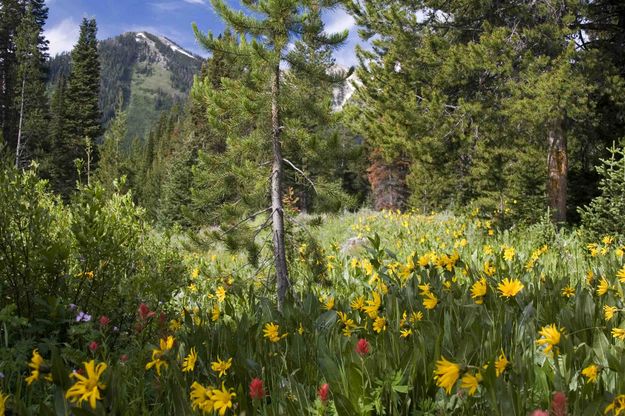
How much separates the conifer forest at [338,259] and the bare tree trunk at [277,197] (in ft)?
0.09

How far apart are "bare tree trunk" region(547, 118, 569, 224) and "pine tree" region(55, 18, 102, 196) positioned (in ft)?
112

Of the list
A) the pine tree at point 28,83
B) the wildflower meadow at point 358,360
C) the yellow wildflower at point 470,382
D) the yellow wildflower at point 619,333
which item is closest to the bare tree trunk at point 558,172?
the wildflower meadow at point 358,360

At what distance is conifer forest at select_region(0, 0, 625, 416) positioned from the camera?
1758 millimetres

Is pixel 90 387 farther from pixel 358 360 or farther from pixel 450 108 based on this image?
pixel 450 108

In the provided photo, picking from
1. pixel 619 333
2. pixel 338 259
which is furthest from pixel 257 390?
pixel 338 259

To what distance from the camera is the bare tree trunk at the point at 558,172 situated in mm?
8523

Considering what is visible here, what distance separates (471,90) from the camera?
9.45 meters

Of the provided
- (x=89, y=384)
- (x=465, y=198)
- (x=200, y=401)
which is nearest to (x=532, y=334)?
(x=200, y=401)

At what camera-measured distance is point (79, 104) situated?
3512 centimetres

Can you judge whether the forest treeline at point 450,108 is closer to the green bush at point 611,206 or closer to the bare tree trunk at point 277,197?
the bare tree trunk at point 277,197

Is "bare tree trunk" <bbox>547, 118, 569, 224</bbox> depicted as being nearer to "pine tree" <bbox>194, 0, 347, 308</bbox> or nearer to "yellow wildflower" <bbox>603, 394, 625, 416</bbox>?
"pine tree" <bbox>194, 0, 347, 308</bbox>

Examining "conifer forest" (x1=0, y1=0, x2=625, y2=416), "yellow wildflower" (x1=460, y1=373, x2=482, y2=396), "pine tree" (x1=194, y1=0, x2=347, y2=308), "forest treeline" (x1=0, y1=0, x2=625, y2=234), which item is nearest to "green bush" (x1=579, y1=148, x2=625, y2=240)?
"conifer forest" (x1=0, y1=0, x2=625, y2=416)

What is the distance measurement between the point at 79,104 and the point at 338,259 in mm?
35411

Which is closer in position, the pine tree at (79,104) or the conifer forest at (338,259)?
the conifer forest at (338,259)
